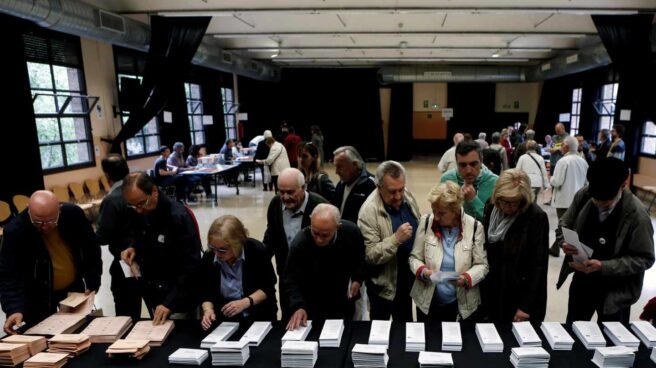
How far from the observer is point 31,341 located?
Answer: 6.19 feet

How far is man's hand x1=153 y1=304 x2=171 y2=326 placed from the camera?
6.87 ft

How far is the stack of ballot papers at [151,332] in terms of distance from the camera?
76.5 inches

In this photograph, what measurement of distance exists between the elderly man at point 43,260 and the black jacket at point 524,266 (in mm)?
2324

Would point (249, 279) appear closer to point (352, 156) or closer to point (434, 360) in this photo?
point (434, 360)

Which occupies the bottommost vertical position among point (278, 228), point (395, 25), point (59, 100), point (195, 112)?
point (278, 228)

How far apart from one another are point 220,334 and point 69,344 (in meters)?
0.67

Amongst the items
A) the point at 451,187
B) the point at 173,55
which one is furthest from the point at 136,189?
the point at 173,55

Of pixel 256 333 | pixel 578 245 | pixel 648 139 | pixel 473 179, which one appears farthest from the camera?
pixel 648 139

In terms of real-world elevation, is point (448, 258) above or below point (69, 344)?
above

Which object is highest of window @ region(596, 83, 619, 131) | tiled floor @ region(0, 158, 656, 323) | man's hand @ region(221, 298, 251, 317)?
window @ region(596, 83, 619, 131)

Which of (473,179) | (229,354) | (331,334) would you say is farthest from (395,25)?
(229,354)

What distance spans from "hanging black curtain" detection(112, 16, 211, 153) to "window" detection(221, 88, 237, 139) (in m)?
5.85

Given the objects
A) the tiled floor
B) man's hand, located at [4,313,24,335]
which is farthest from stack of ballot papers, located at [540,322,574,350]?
man's hand, located at [4,313,24,335]

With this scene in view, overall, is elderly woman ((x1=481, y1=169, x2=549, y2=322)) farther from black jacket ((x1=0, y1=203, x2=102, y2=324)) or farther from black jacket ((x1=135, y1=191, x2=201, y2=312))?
black jacket ((x1=0, y1=203, x2=102, y2=324))
